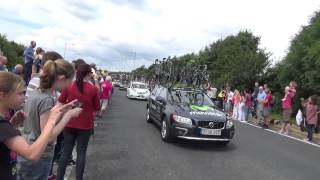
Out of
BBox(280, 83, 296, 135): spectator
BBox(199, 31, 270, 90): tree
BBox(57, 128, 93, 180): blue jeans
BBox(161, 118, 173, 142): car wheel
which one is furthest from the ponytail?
BBox(199, 31, 270, 90): tree

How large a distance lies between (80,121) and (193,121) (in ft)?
18.2

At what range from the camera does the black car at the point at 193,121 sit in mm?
11938

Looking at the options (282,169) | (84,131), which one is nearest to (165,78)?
(282,169)

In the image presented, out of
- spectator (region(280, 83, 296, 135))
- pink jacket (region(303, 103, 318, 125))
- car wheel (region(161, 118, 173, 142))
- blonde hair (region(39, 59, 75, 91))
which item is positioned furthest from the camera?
spectator (region(280, 83, 296, 135))

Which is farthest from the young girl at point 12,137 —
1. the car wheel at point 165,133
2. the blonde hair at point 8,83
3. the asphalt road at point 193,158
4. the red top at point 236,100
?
the red top at point 236,100

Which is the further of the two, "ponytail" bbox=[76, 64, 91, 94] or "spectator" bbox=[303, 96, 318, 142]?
"spectator" bbox=[303, 96, 318, 142]

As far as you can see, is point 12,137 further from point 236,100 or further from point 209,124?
point 236,100

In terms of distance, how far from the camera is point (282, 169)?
32.9 feet

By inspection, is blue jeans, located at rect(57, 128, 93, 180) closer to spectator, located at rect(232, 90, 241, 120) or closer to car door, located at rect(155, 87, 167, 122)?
car door, located at rect(155, 87, 167, 122)

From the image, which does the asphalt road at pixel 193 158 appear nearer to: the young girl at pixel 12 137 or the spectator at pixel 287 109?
the spectator at pixel 287 109

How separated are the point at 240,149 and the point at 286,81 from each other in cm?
2549

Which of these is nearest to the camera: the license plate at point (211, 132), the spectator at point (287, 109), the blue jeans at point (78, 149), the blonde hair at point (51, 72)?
the blonde hair at point (51, 72)

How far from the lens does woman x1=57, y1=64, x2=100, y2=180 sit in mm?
6773

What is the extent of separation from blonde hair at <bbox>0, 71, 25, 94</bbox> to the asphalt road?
4.84 m
